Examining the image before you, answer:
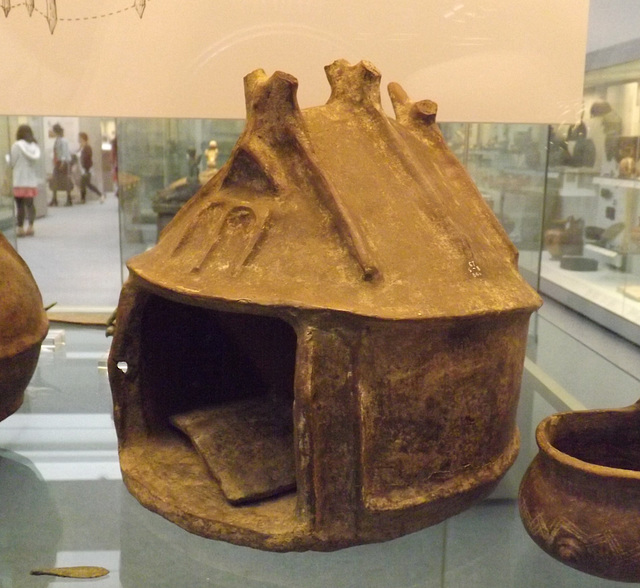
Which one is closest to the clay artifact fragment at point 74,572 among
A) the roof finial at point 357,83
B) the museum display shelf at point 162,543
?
the museum display shelf at point 162,543

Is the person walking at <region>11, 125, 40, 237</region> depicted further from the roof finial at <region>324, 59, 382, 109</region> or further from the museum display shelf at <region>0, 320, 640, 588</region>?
the roof finial at <region>324, 59, 382, 109</region>

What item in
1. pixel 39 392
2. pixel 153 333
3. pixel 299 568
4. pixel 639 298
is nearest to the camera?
pixel 299 568

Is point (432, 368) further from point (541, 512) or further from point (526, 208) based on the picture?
point (526, 208)

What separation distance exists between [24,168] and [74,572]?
2117mm

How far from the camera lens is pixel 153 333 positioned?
177 cm

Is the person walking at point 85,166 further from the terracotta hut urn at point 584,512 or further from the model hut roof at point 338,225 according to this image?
the terracotta hut urn at point 584,512

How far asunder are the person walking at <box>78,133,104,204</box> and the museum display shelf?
1.37 m

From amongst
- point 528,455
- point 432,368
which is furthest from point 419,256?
point 528,455

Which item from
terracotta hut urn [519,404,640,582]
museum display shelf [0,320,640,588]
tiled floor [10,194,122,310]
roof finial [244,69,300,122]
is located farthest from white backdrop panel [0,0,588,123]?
tiled floor [10,194,122,310]

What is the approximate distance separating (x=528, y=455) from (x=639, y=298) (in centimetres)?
133

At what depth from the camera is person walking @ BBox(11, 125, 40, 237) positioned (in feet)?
10.2

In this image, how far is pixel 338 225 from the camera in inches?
53.9

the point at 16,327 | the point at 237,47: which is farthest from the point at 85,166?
the point at 16,327

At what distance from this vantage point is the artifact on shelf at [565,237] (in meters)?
3.20
